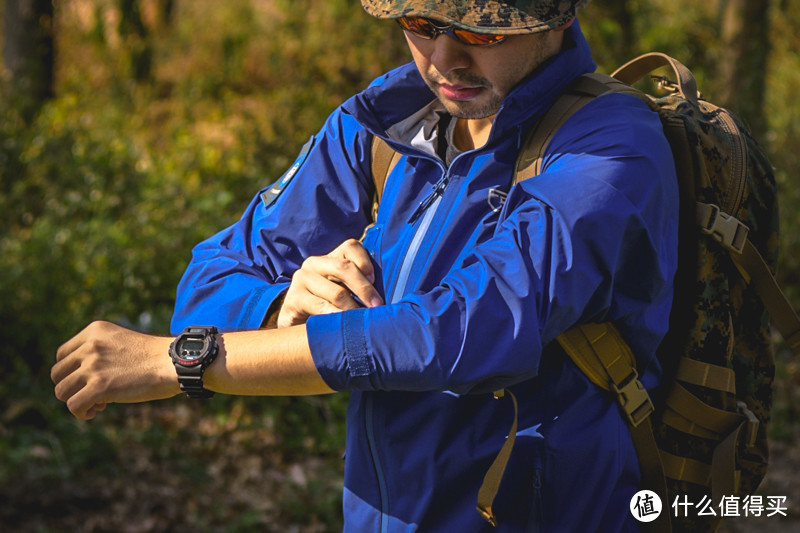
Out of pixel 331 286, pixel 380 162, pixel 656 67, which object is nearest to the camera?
pixel 331 286

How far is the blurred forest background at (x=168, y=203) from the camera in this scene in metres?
4.73

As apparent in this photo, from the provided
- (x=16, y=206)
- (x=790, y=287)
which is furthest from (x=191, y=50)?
(x=790, y=287)

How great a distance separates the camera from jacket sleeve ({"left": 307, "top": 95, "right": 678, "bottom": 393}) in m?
1.55

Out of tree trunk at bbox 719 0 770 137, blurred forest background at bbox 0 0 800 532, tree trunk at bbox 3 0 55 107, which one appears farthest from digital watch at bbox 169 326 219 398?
tree trunk at bbox 3 0 55 107

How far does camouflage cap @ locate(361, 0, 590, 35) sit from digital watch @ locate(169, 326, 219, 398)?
77 cm

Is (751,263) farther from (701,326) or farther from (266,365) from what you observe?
A: (266,365)

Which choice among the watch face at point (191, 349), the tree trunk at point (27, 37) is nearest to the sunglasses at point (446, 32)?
the watch face at point (191, 349)

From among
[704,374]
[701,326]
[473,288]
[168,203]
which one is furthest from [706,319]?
[168,203]

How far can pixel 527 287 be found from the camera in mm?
1544

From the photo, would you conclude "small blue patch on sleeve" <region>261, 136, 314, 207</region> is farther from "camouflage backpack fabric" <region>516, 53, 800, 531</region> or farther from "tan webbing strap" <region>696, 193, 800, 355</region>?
"tan webbing strap" <region>696, 193, 800, 355</region>

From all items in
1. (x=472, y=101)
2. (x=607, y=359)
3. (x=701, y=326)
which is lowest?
(x=701, y=326)

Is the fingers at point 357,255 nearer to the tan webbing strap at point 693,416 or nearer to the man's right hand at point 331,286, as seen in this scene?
the man's right hand at point 331,286

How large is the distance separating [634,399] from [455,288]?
509 mm

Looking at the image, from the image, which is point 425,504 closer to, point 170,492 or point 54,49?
point 170,492
